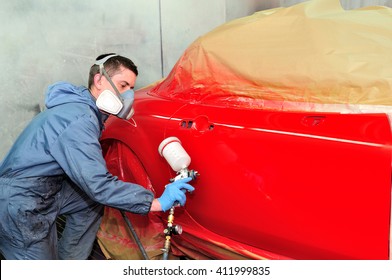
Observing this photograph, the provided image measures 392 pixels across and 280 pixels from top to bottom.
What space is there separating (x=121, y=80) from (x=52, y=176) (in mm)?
585

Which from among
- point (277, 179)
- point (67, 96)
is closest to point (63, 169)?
point (67, 96)

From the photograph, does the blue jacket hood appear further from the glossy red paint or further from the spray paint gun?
the spray paint gun

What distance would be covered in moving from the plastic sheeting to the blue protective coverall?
57 cm

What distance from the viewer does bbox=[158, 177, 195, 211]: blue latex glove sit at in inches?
71.6

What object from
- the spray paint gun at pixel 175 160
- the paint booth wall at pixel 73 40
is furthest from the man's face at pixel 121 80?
the paint booth wall at pixel 73 40

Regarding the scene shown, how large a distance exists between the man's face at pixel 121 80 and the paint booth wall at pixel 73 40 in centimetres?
135

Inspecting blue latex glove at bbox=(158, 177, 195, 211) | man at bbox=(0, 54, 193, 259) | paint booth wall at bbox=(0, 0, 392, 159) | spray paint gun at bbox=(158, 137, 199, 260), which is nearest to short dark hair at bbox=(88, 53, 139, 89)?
man at bbox=(0, 54, 193, 259)

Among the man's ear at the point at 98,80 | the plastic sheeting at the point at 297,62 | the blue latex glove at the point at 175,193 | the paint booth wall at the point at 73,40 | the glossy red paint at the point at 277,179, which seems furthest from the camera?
the paint booth wall at the point at 73,40

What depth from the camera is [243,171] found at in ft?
5.69

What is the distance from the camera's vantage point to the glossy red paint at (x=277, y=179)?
4.64ft

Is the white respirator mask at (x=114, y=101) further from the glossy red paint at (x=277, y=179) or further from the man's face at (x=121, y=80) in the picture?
the glossy red paint at (x=277, y=179)

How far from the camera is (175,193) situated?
182 cm

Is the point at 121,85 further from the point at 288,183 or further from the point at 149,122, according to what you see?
the point at 288,183
